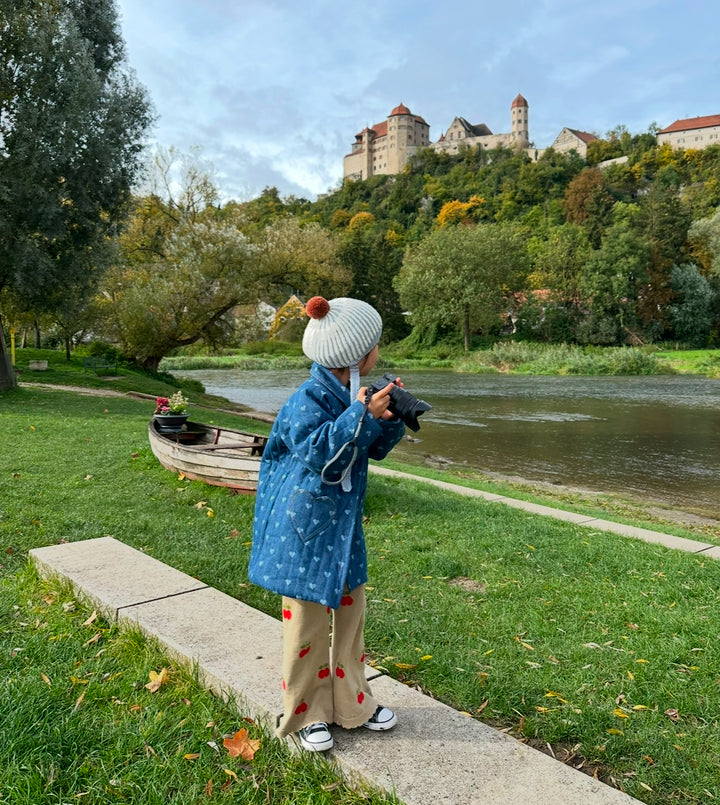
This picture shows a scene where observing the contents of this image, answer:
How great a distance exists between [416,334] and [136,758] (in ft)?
183

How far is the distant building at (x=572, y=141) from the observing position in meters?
112

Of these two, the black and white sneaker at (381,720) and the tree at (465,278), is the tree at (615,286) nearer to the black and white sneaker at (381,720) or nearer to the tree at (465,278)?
the tree at (465,278)

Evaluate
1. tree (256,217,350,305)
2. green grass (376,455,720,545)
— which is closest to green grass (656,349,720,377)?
tree (256,217,350,305)

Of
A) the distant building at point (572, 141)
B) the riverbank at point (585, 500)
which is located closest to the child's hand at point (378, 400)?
the riverbank at point (585, 500)

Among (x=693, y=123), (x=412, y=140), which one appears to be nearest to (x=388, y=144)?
(x=412, y=140)

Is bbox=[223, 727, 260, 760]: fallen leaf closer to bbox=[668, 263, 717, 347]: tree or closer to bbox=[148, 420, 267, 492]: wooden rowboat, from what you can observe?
bbox=[148, 420, 267, 492]: wooden rowboat

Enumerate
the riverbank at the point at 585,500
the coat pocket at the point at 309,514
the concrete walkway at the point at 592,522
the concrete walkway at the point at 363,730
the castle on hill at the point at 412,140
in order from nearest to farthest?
1. the concrete walkway at the point at 363,730
2. the coat pocket at the point at 309,514
3. the concrete walkway at the point at 592,522
4. the riverbank at the point at 585,500
5. the castle on hill at the point at 412,140

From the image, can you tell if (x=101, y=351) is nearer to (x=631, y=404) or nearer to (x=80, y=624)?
(x=631, y=404)

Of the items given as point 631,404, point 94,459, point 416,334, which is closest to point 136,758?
point 94,459

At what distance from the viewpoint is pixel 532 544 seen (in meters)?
6.05

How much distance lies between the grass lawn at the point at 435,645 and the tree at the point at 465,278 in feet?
153

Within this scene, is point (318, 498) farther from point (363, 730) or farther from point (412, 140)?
point (412, 140)

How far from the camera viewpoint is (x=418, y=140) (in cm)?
13175

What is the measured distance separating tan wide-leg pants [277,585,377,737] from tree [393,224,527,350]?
166ft
